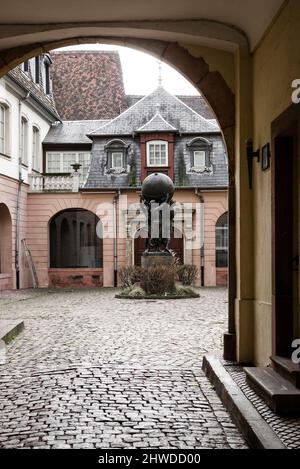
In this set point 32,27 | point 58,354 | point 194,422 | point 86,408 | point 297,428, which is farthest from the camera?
point 58,354

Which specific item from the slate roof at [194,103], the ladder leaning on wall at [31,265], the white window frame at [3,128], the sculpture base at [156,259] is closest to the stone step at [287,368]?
the sculpture base at [156,259]

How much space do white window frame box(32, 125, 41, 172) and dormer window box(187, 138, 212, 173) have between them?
6.77m

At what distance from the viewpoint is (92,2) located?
609cm

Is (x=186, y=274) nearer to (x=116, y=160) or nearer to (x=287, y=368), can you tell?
(x=116, y=160)

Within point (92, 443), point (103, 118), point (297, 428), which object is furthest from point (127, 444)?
point (103, 118)

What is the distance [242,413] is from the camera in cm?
473

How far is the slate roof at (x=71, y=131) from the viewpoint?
2955 cm

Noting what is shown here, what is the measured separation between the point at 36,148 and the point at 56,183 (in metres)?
2.50

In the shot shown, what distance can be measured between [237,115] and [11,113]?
1852 centimetres

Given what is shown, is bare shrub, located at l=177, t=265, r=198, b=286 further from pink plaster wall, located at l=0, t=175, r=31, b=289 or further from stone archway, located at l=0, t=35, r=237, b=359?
stone archway, located at l=0, t=35, r=237, b=359

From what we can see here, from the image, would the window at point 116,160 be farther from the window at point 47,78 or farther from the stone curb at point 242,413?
Result: the stone curb at point 242,413

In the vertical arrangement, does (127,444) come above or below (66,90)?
below

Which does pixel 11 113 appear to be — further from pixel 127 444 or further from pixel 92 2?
pixel 127 444

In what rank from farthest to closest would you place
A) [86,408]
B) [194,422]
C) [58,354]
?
[58,354] → [86,408] → [194,422]
